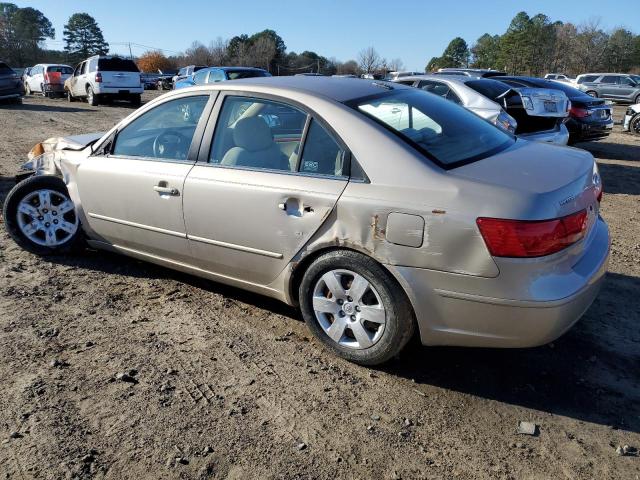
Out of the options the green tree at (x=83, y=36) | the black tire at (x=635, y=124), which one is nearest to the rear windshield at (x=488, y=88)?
the black tire at (x=635, y=124)

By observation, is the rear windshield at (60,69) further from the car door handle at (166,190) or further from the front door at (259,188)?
the front door at (259,188)

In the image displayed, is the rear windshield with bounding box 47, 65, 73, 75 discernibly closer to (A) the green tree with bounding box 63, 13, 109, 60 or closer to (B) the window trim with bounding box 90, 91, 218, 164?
(B) the window trim with bounding box 90, 91, 218, 164

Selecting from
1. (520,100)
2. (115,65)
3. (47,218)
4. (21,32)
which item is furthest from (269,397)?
(21,32)

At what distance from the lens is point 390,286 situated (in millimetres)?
2863

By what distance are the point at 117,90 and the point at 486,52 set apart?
246ft

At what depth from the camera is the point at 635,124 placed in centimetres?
1434

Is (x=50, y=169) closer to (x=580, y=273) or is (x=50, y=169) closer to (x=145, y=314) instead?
(x=145, y=314)

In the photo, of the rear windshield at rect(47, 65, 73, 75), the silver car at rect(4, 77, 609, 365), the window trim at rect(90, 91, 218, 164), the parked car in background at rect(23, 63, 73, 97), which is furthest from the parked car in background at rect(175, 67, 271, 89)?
the rear windshield at rect(47, 65, 73, 75)

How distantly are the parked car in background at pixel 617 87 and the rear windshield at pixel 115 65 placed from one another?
20.9 metres

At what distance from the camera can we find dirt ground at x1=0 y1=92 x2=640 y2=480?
A: 2.41 metres

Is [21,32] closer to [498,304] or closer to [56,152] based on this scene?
[56,152]

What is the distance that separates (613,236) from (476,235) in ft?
12.2

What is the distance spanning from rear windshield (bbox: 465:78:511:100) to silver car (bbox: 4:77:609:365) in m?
5.05

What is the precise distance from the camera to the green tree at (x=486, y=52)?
78.9 meters
